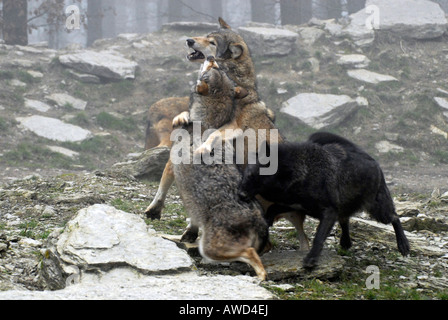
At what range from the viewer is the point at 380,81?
1827cm

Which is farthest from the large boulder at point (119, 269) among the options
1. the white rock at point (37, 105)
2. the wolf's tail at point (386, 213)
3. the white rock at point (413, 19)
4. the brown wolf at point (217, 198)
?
the white rock at point (413, 19)

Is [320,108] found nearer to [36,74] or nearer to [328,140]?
[36,74]

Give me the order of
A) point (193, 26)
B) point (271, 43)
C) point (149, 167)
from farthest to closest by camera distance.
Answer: point (193, 26) < point (271, 43) < point (149, 167)

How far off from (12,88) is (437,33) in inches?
592

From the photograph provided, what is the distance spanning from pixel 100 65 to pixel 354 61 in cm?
879

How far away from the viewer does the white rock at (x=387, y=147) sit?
49.6ft

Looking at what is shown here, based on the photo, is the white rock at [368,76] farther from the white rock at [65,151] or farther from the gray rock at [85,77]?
the white rock at [65,151]

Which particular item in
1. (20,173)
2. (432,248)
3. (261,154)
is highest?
(261,154)

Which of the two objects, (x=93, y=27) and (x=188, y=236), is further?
(x=93, y=27)

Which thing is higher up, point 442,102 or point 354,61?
point 354,61

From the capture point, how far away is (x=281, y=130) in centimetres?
1600

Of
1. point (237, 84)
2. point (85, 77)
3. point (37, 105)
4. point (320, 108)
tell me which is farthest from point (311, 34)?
point (237, 84)
